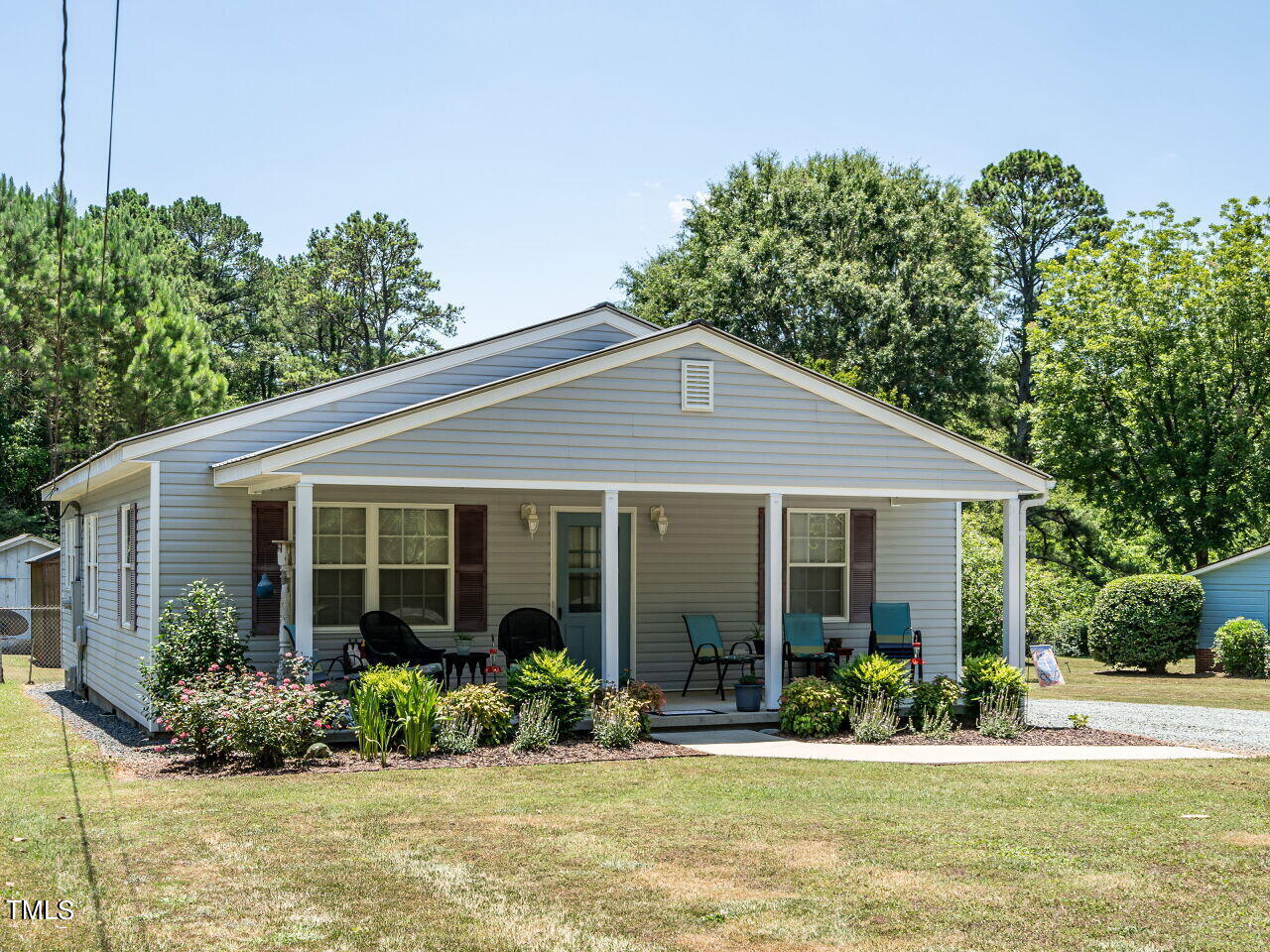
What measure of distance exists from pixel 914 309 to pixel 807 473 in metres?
21.2

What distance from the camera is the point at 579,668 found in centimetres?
1156

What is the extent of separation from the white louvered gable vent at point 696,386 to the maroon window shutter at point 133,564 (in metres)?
5.90

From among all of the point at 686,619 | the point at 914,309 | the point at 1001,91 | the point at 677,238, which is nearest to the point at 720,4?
the point at 686,619

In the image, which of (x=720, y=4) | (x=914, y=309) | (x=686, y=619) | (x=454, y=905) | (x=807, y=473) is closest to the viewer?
(x=454, y=905)

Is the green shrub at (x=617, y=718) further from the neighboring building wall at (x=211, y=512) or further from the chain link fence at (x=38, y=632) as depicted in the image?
the chain link fence at (x=38, y=632)

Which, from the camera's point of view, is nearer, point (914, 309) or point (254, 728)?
point (254, 728)

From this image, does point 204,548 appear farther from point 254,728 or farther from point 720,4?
point 720,4

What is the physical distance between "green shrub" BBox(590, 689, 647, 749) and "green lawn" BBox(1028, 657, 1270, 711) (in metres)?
9.22

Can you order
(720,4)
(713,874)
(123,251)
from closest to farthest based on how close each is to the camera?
1. (713,874)
2. (720,4)
3. (123,251)

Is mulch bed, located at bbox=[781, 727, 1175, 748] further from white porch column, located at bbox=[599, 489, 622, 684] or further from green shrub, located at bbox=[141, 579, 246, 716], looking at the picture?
green shrub, located at bbox=[141, 579, 246, 716]

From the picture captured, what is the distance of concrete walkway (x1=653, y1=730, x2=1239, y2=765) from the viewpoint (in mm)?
10758

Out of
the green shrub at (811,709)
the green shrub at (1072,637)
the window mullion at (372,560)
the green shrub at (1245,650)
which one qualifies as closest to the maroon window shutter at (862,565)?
the green shrub at (811,709)

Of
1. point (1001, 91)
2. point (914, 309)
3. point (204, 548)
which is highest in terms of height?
point (1001, 91)

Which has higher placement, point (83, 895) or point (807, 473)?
point (807, 473)
